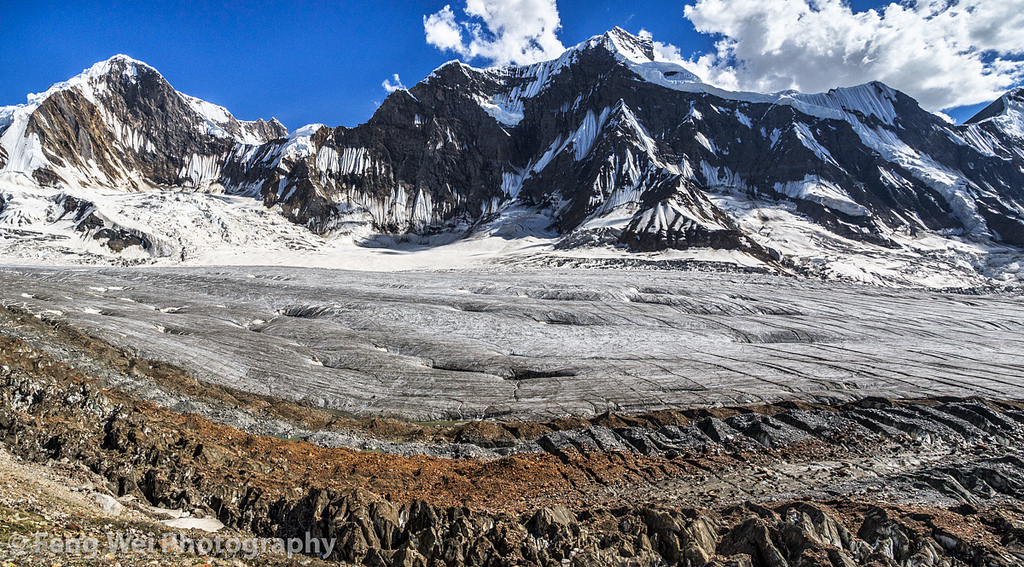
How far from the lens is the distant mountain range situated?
8769 cm

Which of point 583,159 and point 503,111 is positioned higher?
point 503,111

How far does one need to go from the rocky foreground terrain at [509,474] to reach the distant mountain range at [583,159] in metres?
64.3

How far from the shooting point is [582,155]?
11794 centimetres

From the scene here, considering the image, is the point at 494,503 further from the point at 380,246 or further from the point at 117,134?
the point at 117,134

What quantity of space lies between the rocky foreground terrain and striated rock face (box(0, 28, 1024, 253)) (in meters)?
65.2

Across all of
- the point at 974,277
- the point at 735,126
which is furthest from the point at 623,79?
the point at 974,277

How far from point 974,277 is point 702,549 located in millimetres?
85661

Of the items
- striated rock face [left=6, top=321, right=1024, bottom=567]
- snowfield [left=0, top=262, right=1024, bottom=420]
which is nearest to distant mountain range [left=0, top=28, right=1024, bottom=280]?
snowfield [left=0, top=262, right=1024, bottom=420]

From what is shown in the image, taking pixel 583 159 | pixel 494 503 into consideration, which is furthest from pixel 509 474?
pixel 583 159

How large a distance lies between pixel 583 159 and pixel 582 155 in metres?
2.66

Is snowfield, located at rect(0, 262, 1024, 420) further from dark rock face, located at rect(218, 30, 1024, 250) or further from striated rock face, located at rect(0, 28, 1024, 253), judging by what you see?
dark rock face, located at rect(218, 30, 1024, 250)

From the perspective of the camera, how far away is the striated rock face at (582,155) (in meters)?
90.7

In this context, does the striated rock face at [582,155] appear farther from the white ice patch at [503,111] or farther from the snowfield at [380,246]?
the snowfield at [380,246]

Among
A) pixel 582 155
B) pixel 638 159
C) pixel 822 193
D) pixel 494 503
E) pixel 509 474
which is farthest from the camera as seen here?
pixel 582 155
